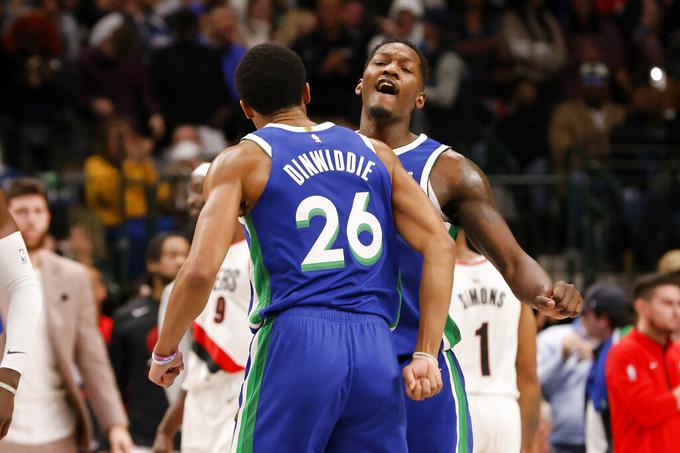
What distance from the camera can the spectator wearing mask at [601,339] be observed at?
8.78 metres

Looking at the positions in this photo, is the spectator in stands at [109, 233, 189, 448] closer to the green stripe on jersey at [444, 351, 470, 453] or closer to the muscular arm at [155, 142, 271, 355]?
the green stripe on jersey at [444, 351, 470, 453]

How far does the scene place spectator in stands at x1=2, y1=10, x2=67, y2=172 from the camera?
1347 centimetres

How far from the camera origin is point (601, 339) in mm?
9656

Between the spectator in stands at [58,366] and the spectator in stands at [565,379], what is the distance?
3.81 metres

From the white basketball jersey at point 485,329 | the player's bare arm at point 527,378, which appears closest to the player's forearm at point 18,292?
the white basketball jersey at point 485,329

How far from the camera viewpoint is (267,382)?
15.7ft

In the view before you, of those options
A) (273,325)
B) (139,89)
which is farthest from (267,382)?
(139,89)

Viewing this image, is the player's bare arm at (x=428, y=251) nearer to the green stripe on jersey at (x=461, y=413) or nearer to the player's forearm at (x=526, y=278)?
the player's forearm at (x=526, y=278)

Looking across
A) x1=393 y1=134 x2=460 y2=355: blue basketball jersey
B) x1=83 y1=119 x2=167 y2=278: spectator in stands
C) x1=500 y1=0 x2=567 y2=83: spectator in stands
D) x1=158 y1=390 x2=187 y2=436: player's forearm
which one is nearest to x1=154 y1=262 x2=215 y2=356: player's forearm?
x1=393 y1=134 x2=460 y2=355: blue basketball jersey

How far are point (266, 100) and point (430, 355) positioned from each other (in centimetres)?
115

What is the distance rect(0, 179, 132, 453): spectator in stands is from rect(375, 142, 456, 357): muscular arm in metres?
2.58

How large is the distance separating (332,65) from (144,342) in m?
5.24

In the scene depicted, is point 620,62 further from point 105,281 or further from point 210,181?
point 210,181

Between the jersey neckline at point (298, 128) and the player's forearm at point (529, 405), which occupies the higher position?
the jersey neckline at point (298, 128)
